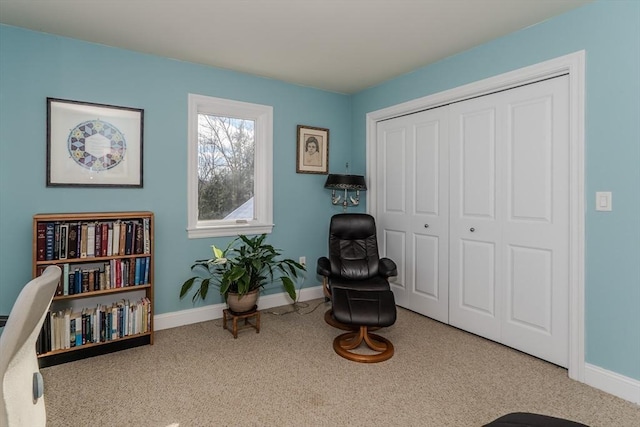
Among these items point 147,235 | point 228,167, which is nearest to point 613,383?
point 147,235

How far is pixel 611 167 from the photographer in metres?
2.07

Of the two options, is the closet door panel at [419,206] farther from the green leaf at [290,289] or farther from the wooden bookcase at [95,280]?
the wooden bookcase at [95,280]

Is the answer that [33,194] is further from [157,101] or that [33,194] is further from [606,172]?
[606,172]

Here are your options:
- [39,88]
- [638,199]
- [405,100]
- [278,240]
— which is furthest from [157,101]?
[638,199]

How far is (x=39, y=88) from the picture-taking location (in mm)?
2525

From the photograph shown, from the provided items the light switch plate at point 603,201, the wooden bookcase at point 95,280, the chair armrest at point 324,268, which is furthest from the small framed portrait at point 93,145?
the light switch plate at point 603,201

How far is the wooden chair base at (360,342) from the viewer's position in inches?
96.7

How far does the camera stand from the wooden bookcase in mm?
2363

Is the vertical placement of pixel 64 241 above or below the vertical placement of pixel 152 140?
below

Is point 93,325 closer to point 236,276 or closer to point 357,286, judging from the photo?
point 236,276

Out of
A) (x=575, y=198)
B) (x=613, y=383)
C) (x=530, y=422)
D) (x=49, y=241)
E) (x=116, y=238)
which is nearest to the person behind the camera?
(x=530, y=422)

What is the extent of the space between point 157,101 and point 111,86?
0.35 meters

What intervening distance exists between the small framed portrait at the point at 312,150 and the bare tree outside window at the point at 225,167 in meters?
0.53

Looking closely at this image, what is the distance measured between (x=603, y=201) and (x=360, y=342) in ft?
6.16
